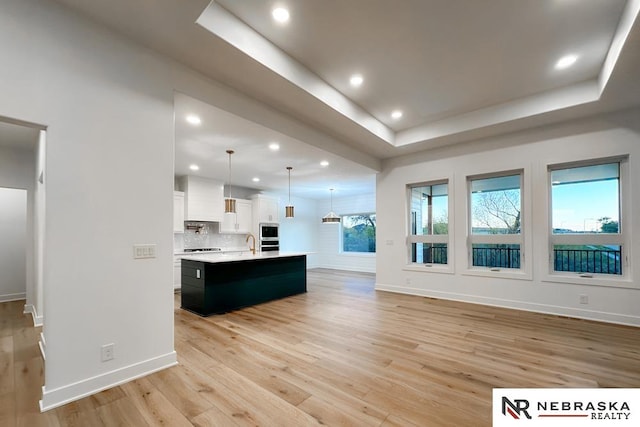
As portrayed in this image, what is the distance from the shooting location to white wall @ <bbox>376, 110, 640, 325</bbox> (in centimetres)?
377

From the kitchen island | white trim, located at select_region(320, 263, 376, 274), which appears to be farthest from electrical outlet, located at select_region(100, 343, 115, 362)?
white trim, located at select_region(320, 263, 376, 274)

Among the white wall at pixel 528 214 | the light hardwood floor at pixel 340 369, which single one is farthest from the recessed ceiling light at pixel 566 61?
the light hardwood floor at pixel 340 369

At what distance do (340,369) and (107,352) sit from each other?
191 cm

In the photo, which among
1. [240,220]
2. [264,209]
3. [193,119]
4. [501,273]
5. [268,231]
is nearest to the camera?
[193,119]

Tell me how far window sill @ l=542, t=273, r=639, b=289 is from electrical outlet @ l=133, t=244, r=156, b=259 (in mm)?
5264

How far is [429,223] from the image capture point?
5.66 m

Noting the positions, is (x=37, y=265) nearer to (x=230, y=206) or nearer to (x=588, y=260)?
(x=230, y=206)

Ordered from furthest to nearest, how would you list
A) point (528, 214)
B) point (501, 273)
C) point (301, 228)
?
point (301, 228)
point (501, 273)
point (528, 214)

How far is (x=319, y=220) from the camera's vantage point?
10984 millimetres

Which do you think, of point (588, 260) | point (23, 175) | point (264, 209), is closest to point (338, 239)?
point (264, 209)

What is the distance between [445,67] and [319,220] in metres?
8.16

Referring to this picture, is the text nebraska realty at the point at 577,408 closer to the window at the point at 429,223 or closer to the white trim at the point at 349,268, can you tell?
the window at the point at 429,223

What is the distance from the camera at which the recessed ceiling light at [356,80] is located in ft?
11.0

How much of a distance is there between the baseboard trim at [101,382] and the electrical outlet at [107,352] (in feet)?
0.36
